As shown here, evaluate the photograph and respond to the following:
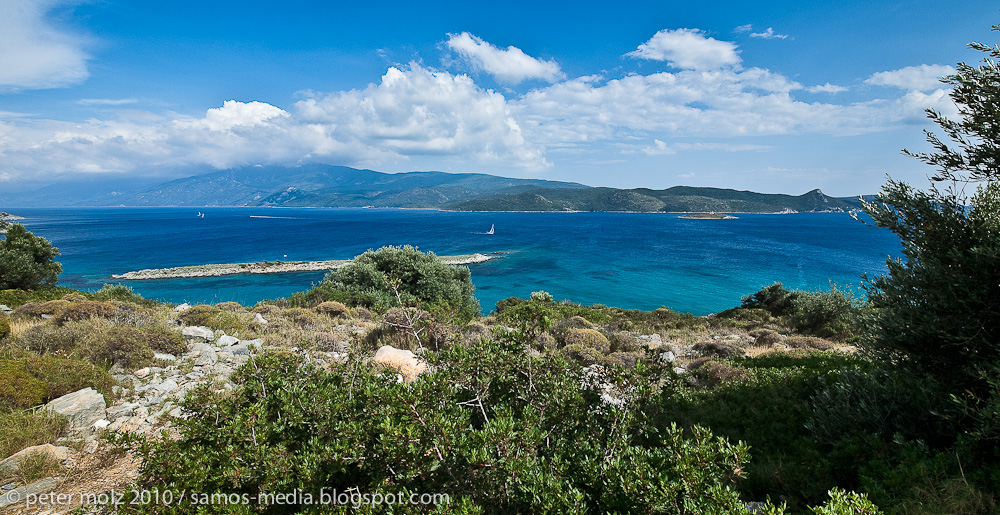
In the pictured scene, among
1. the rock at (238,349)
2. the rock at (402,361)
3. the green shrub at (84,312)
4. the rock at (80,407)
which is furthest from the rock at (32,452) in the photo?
the green shrub at (84,312)

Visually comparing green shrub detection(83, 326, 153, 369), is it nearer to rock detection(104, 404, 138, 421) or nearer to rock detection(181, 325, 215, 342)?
rock detection(181, 325, 215, 342)

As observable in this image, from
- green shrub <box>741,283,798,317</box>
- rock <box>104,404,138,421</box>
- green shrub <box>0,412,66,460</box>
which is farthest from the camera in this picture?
green shrub <box>741,283,798,317</box>

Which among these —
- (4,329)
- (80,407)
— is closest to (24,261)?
(4,329)

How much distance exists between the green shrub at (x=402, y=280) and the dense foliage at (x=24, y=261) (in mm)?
13003

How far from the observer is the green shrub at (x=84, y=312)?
34.6 ft

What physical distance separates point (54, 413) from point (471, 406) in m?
6.59

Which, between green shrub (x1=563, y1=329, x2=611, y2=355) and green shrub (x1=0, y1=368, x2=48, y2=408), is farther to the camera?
green shrub (x1=563, y1=329, x2=611, y2=355)

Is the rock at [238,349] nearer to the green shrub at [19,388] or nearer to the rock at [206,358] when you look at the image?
the rock at [206,358]

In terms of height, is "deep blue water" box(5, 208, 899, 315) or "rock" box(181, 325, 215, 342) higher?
"rock" box(181, 325, 215, 342)

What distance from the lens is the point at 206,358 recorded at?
9.06m

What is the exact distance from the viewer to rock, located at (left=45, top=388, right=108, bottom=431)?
5.83 metres

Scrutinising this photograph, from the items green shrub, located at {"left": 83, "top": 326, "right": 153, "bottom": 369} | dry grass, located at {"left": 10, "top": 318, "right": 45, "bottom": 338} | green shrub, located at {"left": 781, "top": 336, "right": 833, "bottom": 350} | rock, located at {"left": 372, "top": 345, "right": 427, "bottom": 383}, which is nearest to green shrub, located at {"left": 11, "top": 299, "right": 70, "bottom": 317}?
dry grass, located at {"left": 10, "top": 318, "right": 45, "bottom": 338}

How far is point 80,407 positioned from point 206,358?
3.09m

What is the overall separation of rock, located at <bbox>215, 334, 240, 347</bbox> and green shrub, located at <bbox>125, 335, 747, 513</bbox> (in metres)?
6.85
